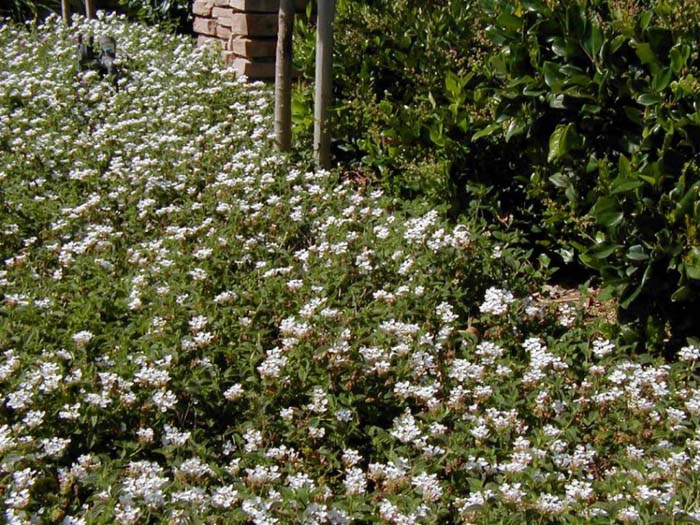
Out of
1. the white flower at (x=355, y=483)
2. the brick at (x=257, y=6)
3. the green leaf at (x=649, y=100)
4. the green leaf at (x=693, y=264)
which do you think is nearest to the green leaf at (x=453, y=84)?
the green leaf at (x=649, y=100)

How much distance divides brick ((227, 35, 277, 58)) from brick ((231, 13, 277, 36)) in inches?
2.1

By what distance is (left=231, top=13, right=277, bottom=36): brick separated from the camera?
6602mm

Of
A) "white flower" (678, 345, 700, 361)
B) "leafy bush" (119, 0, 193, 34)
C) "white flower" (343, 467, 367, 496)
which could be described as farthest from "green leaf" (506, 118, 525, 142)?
"leafy bush" (119, 0, 193, 34)

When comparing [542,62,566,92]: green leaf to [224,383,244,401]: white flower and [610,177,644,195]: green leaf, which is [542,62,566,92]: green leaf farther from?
[224,383,244,401]: white flower

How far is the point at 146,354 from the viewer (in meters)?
3.21

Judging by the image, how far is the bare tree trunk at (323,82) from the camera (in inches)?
196

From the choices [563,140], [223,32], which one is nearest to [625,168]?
[563,140]

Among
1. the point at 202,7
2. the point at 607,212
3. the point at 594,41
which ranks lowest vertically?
the point at 607,212

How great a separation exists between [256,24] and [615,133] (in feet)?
12.1

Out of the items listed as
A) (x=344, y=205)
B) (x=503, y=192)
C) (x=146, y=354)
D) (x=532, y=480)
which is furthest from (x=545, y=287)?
(x=146, y=354)

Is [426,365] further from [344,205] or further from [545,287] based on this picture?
[344,205]

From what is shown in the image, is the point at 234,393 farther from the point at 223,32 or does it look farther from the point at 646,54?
the point at 223,32

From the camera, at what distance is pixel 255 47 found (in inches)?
263

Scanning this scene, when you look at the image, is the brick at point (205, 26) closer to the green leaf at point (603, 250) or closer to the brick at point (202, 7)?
the brick at point (202, 7)
